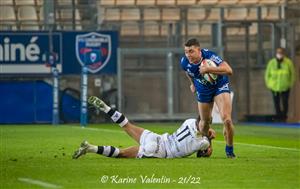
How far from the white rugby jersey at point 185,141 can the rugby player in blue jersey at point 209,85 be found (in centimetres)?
47

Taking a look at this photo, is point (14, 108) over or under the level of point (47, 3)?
under

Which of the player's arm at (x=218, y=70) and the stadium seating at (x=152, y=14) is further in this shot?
the stadium seating at (x=152, y=14)

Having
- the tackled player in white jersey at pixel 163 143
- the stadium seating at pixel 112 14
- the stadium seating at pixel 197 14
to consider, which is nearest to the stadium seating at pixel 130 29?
the stadium seating at pixel 112 14

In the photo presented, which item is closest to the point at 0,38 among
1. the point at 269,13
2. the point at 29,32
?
the point at 29,32

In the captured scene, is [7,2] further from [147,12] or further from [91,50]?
[147,12]

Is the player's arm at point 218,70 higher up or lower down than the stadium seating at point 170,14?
lower down

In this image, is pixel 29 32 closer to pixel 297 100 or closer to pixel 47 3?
pixel 47 3

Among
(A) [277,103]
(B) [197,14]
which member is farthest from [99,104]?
(B) [197,14]

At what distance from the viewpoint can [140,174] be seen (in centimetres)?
1225

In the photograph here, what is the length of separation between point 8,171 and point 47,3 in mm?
19437

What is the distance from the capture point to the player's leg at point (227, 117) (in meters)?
15.4

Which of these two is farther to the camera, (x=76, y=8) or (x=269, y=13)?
(x=269, y=13)

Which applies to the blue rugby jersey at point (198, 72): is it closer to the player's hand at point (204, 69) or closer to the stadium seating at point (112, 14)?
the player's hand at point (204, 69)

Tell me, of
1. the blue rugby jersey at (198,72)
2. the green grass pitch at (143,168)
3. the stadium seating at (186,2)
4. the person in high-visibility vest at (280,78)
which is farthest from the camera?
the stadium seating at (186,2)
